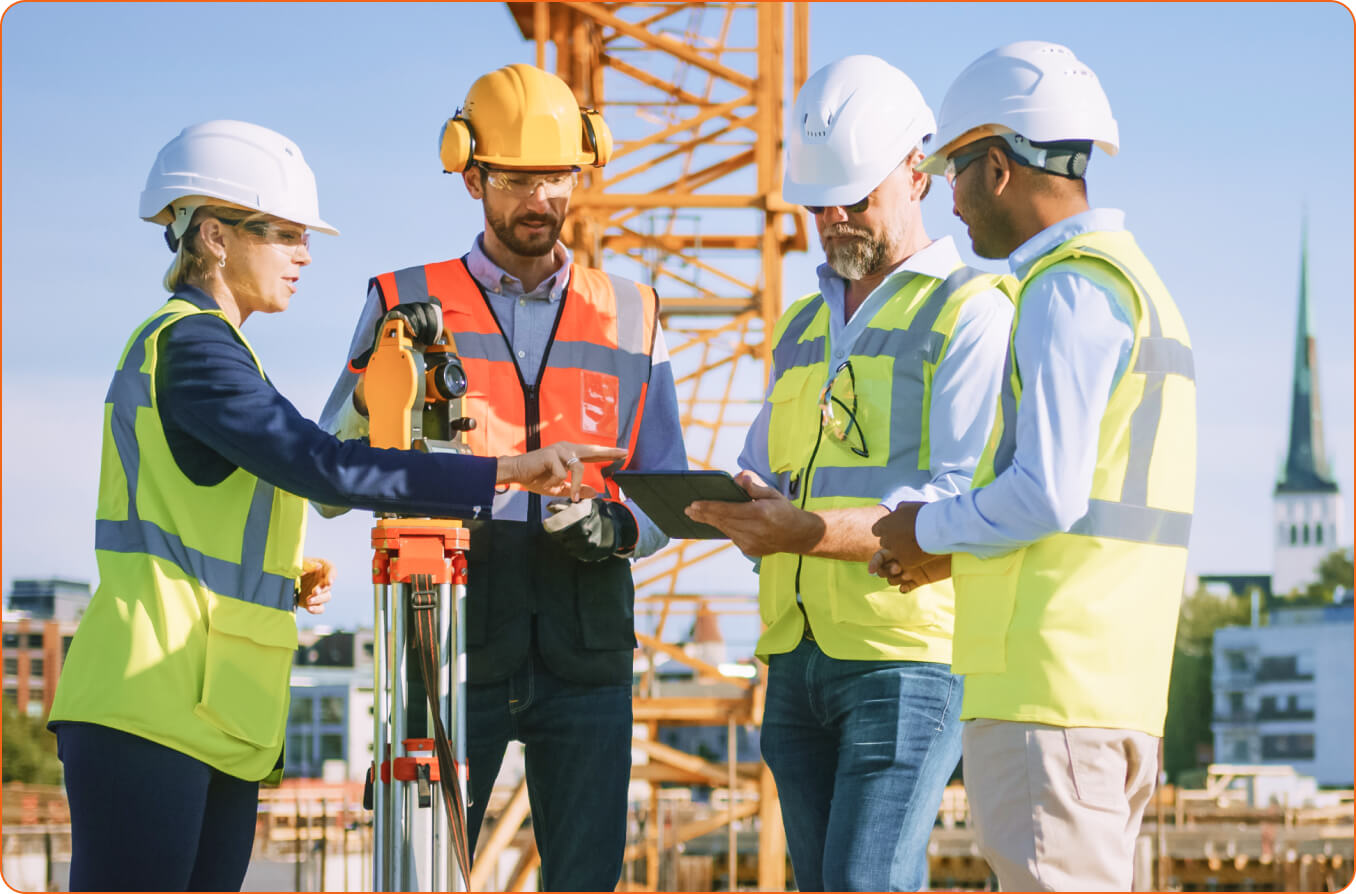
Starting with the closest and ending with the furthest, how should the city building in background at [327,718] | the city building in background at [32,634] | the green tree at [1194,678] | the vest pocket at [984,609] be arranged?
the vest pocket at [984,609], the city building in background at [32,634], the green tree at [1194,678], the city building in background at [327,718]

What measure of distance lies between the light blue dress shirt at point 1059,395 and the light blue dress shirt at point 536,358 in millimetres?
1262

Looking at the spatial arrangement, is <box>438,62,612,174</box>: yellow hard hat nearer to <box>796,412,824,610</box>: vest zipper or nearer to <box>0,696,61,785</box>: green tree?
<box>796,412,824,610</box>: vest zipper

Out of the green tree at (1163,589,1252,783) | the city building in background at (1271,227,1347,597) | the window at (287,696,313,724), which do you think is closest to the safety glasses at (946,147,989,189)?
the green tree at (1163,589,1252,783)

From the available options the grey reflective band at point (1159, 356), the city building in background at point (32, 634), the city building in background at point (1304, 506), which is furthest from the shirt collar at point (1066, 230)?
the city building in background at point (1304, 506)

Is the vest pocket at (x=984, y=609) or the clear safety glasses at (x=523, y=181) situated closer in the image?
the vest pocket at (x=984, y=609)

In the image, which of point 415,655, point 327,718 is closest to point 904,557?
point 415,655

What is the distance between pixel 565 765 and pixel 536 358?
105 centimetres

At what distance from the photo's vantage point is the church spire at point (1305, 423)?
125875mm

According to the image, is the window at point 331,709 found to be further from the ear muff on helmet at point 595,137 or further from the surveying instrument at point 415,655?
the surveying instrument at point 415,655

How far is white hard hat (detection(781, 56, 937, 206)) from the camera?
398cm

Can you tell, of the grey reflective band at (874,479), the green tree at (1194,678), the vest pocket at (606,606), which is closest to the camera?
the grey reflective band at (874,479)

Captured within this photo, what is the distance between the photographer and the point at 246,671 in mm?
3650

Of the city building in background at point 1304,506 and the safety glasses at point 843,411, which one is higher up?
the city building in background at point 1304,506

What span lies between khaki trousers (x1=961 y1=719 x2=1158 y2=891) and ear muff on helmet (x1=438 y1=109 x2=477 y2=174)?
205cm
